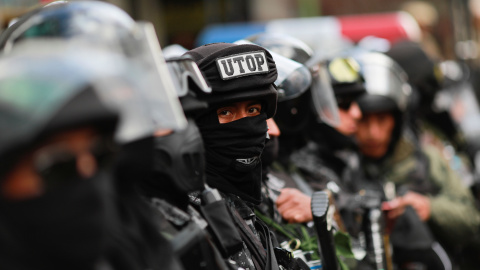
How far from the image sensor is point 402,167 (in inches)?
240

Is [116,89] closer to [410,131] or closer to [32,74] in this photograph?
[32,74]

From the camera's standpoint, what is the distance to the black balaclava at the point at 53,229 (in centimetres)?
165

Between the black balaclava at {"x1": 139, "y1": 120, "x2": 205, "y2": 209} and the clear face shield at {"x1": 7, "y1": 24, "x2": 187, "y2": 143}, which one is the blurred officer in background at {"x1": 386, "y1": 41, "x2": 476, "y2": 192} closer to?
the black balaclava at {"x1": 139, "y1": 120, "x2": 205, "y2": 209}

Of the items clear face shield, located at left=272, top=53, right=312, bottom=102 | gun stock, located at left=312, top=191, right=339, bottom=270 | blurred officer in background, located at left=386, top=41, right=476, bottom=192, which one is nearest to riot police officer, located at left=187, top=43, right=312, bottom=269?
gun stock, located at left=312, top=191, right=339, bottom=270

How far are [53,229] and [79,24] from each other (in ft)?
1.84

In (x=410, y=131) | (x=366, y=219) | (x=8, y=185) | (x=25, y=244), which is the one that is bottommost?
(x=410, y=131)

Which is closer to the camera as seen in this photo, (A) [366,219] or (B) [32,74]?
(B) [32,74]

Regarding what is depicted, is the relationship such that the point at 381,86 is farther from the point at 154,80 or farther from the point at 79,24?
the point at 79,24

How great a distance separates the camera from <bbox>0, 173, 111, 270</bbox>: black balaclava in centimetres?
165

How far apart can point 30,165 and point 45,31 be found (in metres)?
0.48

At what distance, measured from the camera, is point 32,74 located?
5.52 feet

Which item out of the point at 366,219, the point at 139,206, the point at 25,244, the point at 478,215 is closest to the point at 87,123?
the point at 25,244

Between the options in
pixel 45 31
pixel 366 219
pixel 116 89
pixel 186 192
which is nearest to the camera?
pixel 116 89

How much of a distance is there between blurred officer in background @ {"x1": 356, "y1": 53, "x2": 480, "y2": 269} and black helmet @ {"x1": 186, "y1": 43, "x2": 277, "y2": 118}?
7.97 feet
